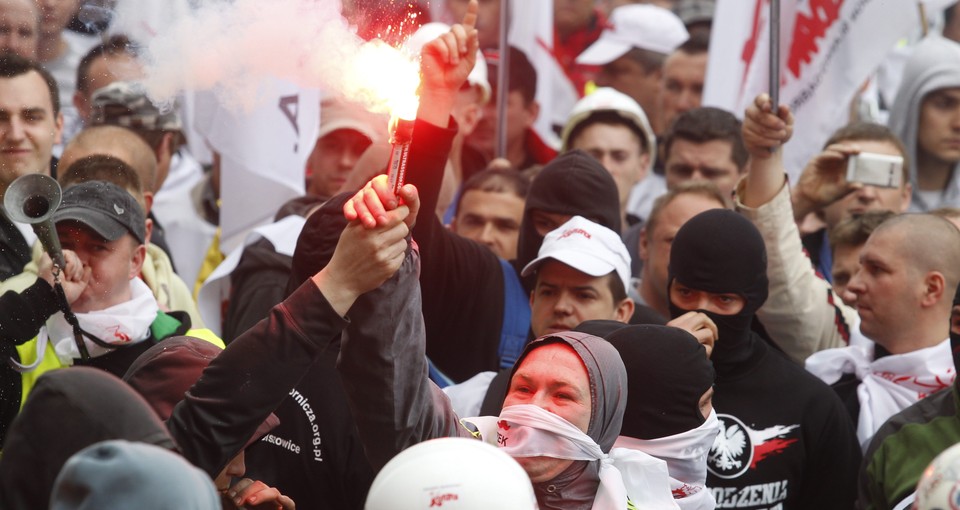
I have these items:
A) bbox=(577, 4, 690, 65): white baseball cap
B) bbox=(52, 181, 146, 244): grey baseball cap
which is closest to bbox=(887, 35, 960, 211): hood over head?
bbox=(577, 4, 690, 65): white baseball cap

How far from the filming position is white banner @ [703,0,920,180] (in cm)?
725

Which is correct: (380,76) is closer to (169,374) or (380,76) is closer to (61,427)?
(169,374)

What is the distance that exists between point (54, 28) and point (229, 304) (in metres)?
1.84

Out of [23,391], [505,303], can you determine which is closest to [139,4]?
[23,391]

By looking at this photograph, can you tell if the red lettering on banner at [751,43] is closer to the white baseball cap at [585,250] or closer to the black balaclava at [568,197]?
the black balaclava at [568,197]

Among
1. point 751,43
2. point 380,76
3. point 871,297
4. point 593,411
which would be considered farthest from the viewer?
point 751,43

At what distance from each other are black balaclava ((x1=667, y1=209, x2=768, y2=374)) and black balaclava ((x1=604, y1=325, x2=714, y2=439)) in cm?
65

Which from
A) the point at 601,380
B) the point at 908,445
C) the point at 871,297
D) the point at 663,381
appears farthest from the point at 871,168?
the point at 601,380

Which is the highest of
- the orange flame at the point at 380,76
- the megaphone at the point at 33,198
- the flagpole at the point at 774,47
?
the orange flame at the point at 380,76

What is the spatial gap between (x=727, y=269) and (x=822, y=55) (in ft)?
9.29

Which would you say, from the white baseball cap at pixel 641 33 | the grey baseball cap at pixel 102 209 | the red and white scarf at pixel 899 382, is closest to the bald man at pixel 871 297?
the red and white scarf at pixel 899 382

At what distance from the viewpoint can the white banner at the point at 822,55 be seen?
286 inches

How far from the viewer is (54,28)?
3.89m

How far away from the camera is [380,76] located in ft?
11.3
